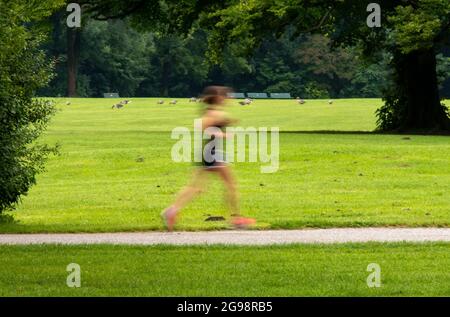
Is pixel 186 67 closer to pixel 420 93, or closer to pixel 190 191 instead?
pixel 420 93

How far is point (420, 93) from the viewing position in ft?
131

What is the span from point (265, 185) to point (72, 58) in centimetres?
6878

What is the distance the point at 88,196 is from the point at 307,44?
81.3m

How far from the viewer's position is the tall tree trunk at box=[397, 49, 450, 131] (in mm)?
40000

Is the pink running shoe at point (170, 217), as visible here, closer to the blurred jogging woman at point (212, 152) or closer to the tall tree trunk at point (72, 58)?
the blurred jogging woman at point (212, 152)

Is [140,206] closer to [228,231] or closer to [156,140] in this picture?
[228,231]

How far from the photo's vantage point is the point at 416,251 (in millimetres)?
14000

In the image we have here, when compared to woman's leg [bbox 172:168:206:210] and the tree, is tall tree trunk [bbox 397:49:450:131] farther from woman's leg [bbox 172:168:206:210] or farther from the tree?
woman's leg [bbox 172:168:206:210]

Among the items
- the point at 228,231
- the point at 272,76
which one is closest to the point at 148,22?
the point at 228,231

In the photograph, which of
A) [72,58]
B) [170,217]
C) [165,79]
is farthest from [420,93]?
[165,79]

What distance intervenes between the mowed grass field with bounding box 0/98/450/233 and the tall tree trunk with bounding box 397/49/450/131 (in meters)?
3.23

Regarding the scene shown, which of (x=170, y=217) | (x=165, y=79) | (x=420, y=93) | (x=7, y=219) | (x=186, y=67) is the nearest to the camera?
(x=170, y=217)

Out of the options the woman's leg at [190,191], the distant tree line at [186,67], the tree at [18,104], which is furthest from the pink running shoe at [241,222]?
the distant tree line at [186,67]

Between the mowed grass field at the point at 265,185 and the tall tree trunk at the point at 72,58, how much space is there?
157 ft
